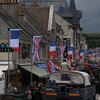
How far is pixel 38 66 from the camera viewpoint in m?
48.0

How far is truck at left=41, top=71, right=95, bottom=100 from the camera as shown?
27062 mm

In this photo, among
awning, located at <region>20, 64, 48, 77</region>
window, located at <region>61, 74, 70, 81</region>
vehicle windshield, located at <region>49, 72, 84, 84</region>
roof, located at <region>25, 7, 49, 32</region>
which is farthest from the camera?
roof, located at <region>25, 7, 49, 32</region>

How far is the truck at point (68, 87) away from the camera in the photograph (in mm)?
27062

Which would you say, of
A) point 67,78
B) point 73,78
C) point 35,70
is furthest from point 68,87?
point 35,70

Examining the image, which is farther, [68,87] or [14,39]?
[14,39]

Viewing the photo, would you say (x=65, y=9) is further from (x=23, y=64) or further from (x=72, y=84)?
(x=72, y=84)

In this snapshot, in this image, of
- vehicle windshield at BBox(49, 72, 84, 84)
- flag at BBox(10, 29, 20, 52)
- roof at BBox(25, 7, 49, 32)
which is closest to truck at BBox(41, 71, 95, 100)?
vehicle windshield at BBox(49, 72, 84, 84)

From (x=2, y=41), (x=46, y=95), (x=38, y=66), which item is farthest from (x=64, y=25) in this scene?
(x=46, y=95)

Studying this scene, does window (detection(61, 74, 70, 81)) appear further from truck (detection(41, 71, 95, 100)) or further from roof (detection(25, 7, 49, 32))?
roof (detection(25, 7, 49, 32))

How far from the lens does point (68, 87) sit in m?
27.7

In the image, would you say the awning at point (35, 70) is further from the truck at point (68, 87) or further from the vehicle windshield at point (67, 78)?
the truck at point (68, 87)

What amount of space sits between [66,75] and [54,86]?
2275mm

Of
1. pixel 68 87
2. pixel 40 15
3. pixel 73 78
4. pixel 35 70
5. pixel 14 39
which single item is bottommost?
pixel 68 87

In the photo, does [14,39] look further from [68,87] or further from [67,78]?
[68,87]
